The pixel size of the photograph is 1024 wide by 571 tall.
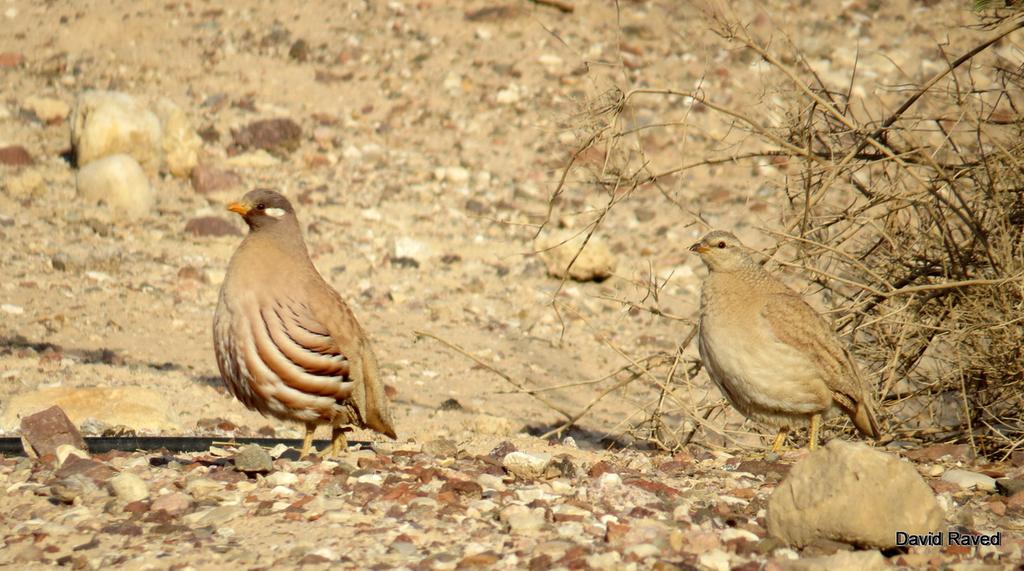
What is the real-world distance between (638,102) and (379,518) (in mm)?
10958

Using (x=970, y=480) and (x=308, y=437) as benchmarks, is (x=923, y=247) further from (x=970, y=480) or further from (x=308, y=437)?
(x=308, y=437)

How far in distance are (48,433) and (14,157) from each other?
7.66 m

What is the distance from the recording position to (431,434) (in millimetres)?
8453

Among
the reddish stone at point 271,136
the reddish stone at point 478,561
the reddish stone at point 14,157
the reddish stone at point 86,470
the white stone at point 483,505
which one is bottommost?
the reddish stone at point 86,470

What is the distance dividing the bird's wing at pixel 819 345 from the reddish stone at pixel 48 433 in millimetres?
3599

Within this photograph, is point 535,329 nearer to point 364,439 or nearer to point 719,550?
point 364,439

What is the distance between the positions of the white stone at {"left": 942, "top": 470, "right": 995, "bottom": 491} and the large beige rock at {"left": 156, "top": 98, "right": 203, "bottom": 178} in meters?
9.02

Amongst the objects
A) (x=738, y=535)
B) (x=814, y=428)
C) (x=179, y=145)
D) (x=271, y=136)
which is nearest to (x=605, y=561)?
Answer: (x=738, y=535)

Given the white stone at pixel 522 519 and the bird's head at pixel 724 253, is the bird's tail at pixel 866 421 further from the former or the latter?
the white stone at pixel 522 519

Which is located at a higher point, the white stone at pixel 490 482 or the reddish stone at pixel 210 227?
the reddish stone at pixel 210 227

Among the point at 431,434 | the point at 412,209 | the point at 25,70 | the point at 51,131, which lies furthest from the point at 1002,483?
the point at 25,70

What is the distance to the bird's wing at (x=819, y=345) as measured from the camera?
6758 mm

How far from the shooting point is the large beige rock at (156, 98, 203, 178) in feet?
43.2

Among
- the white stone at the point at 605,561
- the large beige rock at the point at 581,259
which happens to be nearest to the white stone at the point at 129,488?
the white stone at the point at 605,561
